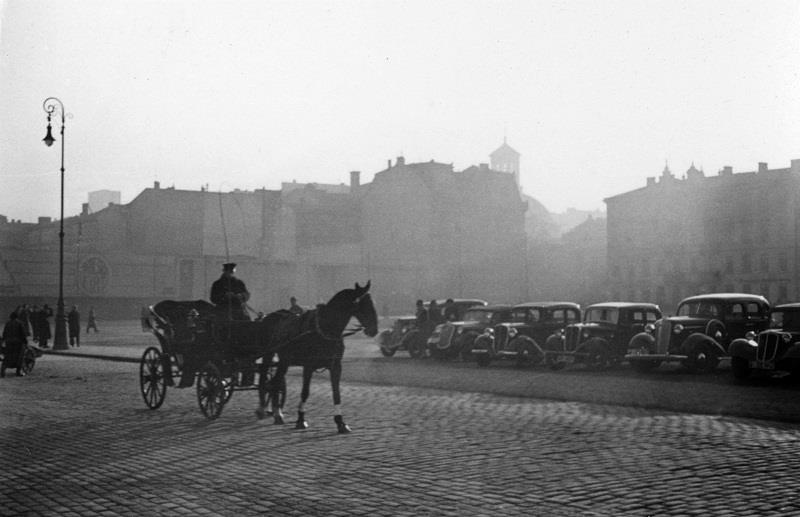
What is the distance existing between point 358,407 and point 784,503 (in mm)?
7761

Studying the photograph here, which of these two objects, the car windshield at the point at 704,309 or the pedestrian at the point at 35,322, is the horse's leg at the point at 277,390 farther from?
the pedestrian at the point at 35,322

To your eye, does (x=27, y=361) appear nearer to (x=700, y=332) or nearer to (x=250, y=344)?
(x=250, y=344)

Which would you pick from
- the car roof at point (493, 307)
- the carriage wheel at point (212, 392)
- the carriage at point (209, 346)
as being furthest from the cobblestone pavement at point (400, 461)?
the car roof at point (493, 307)

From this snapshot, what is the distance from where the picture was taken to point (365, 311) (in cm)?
1188

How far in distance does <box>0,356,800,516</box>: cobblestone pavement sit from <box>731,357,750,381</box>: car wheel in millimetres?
5927

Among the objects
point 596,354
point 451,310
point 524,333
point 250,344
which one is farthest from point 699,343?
point 250,344

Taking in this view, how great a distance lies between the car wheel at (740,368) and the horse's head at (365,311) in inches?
390

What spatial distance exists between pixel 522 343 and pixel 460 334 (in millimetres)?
2706

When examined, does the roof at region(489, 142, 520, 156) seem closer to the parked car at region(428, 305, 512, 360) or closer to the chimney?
the chimney

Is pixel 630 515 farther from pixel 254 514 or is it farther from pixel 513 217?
pixel 513 217

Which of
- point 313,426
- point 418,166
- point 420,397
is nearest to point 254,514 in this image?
point 313,426

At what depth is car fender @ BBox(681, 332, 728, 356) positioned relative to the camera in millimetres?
20172

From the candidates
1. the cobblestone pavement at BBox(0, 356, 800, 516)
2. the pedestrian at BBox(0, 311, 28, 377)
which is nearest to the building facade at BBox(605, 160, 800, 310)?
the pedestrian at BBox(0, 311, 28, 377)

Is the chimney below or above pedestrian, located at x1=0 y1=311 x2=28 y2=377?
above
